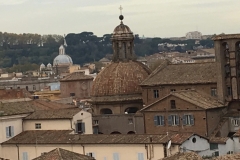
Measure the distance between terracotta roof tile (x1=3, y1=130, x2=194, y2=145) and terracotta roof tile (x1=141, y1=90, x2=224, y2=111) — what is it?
26.1ft

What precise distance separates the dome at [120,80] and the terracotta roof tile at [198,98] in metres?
6.80

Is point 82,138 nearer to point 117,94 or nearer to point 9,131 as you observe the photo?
point 9,131

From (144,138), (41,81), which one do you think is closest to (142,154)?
(144,138)

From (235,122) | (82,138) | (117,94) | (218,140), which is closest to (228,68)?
(235,122)

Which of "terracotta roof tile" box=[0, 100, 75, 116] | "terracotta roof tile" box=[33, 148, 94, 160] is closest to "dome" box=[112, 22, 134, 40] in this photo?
"terracotta roof tile" box=[0, 100, 75, 116]

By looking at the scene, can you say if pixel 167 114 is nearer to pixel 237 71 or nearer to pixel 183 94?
pixel 183 94

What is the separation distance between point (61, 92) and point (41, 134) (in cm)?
5092

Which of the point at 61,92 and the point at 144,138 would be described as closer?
the point at 144,138

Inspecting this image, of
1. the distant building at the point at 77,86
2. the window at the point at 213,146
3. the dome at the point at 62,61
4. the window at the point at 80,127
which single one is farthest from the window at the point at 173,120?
the dome at the point at 62,61

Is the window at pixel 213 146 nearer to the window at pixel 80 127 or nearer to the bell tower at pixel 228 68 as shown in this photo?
the bell tower at pixel 228 68

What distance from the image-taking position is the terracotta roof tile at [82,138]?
160ft

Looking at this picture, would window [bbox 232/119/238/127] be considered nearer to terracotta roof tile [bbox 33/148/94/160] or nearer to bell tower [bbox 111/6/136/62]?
bell tower [bbox 111/6/136/62]

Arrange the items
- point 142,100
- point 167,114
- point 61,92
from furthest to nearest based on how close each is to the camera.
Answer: point 61,92
point 142,100
point 167,114

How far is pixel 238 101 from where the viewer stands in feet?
199
